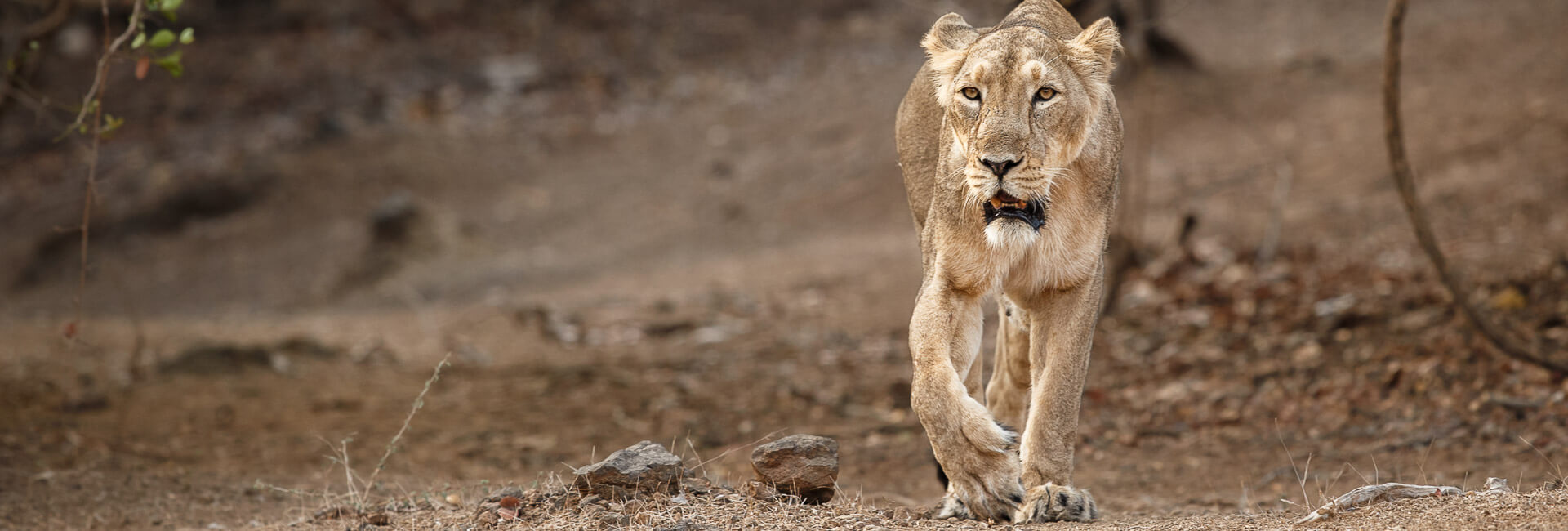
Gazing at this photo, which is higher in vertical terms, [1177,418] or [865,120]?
[865,120]

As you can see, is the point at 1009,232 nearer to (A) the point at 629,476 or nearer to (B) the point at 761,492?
(B) the point at 761,492

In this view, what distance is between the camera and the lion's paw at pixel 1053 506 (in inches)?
173

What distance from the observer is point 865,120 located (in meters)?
18.0

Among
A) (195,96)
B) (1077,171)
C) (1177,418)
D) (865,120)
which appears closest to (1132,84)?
(865,120)

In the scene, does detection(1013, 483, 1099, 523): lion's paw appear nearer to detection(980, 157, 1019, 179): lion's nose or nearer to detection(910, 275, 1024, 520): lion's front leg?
detection(910, 275, 1024, 520): lion's front leg

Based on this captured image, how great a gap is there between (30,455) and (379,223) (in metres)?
7.91

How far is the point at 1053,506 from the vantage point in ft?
14.5

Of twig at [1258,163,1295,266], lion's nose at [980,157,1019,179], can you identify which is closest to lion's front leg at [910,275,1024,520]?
lion's nose at [980,157,1019,179]

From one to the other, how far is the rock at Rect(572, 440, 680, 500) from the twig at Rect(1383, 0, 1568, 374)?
3.99 meters

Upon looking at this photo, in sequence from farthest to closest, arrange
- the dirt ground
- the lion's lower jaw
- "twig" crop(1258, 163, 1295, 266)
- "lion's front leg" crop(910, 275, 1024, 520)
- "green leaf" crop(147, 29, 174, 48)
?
1. "twig" crop(1258, 163, 1295, 266)
2. the dirt ground
3. "green leaf" crop(147, 29, 174, 48)
4. "lion's front leg" crop(910, 275, 1024, 520)
5. the lion's lower jaw

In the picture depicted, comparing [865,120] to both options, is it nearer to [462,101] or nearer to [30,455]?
[462,101]

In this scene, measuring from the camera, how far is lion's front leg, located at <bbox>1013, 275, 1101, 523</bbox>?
4438 mm

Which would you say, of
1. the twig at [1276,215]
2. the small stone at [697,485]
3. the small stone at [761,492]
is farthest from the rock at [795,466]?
the twig at [1276,215]

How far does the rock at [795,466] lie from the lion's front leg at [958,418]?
457 millimetres
